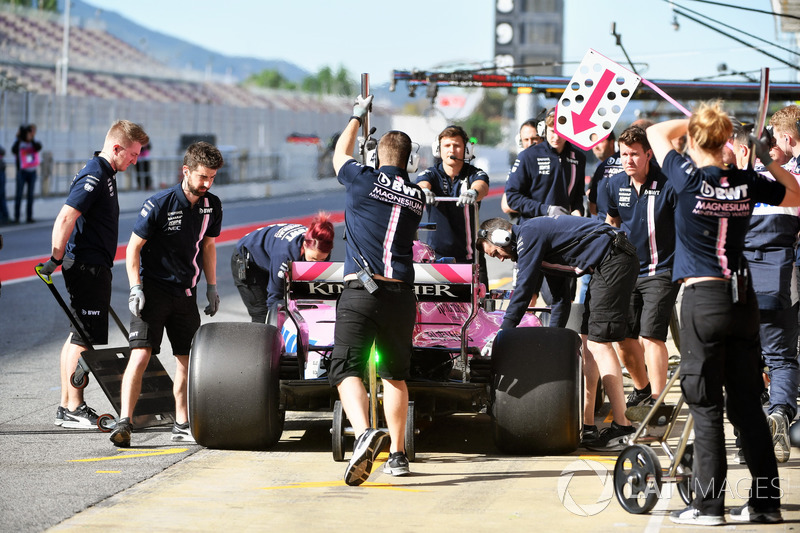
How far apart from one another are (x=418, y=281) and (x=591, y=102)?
8.03 feet

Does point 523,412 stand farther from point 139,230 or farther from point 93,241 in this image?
point 93,241

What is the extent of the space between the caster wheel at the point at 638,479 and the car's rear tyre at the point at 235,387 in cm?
211

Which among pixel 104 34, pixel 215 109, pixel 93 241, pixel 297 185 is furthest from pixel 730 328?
pixel 104 34

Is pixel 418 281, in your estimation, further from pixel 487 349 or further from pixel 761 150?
pixel 761 150

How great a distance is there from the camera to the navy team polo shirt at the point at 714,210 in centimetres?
525

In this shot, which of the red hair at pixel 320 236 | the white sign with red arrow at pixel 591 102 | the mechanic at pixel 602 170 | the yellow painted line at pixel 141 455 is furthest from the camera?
the white sign with red arrow at pixel 591 102

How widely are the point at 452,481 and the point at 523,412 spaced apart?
25.0 inches

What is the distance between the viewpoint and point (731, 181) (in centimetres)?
526

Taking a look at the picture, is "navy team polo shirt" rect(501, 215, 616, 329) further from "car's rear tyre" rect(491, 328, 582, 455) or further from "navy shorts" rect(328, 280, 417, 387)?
"navy shorts" rect(328, 280, 417, 387)

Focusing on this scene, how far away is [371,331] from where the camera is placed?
6164mm

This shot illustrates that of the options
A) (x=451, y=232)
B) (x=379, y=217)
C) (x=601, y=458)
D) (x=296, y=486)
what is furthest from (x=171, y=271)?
(x=601, y=458)

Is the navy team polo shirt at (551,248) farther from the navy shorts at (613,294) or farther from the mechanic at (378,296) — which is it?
the mechanic at (378,296)

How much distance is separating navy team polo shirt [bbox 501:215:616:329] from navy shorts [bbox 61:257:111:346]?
2690 millimetres

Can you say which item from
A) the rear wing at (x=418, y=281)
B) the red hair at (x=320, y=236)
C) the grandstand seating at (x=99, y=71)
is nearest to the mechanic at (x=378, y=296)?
the rear wing at (x=418, y=281)
